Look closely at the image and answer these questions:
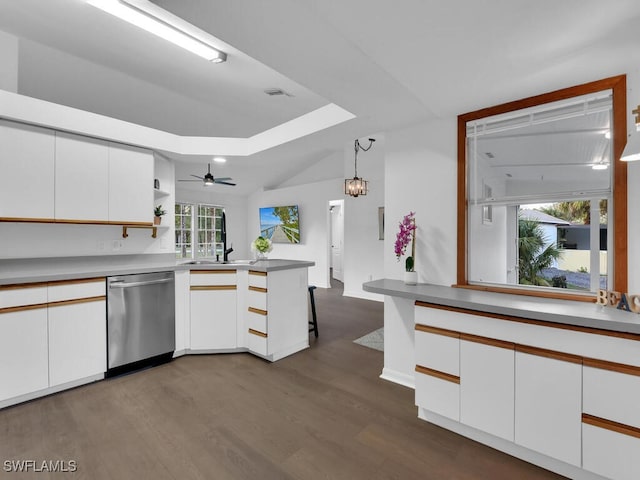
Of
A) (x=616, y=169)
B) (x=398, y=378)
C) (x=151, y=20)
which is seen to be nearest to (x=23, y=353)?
(x=151, y=20)

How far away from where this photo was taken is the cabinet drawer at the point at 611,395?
1.35 m

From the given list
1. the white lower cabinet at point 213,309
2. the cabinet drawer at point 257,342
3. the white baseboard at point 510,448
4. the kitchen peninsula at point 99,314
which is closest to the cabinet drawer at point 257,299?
the kitchen peninsula at point 99,314

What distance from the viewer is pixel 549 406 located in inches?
61.1

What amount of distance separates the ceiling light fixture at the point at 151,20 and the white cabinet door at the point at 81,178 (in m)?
1.29

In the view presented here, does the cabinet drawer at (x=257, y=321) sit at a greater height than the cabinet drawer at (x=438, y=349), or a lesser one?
lesser

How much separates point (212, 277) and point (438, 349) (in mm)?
2362

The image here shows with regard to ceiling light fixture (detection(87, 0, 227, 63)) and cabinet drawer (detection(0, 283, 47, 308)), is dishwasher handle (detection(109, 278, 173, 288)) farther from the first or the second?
ceiling light fixture (detection(87, 0, 227, 63))

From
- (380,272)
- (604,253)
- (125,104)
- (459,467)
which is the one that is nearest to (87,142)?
(125,104)

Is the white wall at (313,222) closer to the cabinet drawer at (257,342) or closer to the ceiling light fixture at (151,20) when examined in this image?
the cabinet drawer at (257,342)

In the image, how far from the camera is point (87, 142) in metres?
2.79

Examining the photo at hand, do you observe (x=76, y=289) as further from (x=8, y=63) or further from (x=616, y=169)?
(x=616, y=169)

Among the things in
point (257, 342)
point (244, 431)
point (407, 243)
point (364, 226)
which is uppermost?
point (364, 226)

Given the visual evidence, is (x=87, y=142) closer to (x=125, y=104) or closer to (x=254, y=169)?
(x=125, y=104)

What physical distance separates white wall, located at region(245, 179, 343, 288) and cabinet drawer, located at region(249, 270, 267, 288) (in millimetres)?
4320
